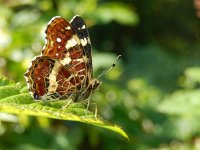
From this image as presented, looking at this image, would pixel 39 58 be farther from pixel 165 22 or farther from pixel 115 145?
Result: pixel 165 22

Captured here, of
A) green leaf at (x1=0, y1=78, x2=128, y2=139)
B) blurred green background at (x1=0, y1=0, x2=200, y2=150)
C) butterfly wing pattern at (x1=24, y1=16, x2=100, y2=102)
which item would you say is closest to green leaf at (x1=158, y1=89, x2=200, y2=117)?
blurred green background at (x1=0, y1=0, x2=200, y2=150)

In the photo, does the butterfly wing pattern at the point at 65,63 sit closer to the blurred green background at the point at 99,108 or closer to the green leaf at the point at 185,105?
the blurred green background at the point at 99,108

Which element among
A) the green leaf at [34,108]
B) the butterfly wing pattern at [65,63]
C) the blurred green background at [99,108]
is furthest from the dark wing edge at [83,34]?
the blurred green background at [99,108]

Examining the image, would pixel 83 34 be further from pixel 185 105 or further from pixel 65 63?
pixel 185 105

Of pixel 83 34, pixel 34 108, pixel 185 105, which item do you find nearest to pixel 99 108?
pixel 185 105

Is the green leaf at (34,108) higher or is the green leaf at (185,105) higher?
the green leaf at (185,105)
